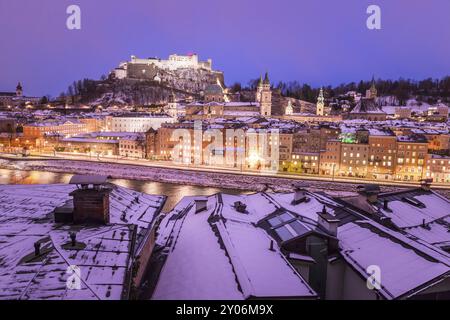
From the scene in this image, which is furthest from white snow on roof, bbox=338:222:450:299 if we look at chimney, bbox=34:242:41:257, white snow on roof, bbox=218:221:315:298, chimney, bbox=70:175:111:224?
chimney, bbox=34:242:41:257

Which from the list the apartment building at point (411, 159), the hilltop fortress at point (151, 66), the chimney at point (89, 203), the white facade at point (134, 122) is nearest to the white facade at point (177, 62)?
the hilltop fortress at point (151, 66)

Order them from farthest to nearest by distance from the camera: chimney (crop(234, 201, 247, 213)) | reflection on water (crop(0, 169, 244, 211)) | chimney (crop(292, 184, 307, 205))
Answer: reflection on water (crop(0, 169, 244, 211)) → chimney (crop(292, 184, 307, 205)) → chimney (crop(234, 201, 247, 213))

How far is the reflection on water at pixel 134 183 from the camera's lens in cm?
2098

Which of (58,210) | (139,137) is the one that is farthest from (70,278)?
(139,137)

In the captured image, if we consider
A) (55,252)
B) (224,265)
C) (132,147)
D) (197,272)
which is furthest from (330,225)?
(132,147)

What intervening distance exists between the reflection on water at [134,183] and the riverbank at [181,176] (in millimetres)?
779

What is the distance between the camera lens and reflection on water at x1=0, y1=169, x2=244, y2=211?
20978 mm

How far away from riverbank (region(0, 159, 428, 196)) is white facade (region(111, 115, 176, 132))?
57.4 ft

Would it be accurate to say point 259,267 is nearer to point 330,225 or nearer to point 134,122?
point 330,225

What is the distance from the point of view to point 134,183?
23.8 meters

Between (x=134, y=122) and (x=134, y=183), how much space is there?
24.7 metres

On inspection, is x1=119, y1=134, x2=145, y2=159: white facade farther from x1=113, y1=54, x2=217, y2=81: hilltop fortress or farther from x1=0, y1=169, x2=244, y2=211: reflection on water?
x1=113, y1=54, x2=217, y2=81: hilltop fortress

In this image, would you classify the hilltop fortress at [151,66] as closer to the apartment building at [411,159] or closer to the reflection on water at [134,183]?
the reflection on water at [134,183]

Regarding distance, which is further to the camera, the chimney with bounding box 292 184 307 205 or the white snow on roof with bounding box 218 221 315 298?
the chimney with bounding box 292 184 307 205
